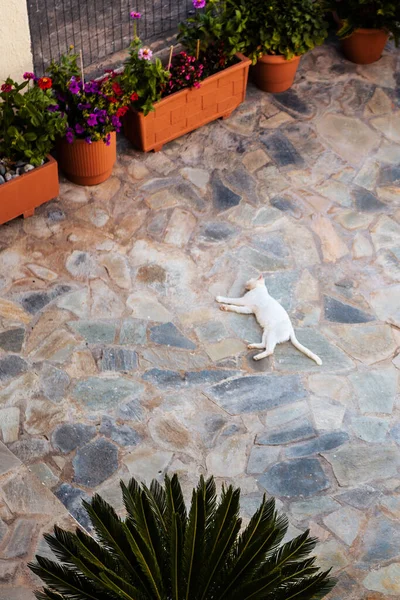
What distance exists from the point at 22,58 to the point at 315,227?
2.50 m

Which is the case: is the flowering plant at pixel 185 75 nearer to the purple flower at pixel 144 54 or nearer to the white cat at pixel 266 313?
the purple flower at pixel 144 54

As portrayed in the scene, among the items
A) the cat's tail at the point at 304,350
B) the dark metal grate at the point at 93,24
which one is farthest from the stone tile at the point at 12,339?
the dark metal grate at the point at 93,24

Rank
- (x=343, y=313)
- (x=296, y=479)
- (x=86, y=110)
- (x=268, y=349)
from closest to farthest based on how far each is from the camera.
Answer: (x=296, y=479) → (x=268, y=349) → (x=343, y=313) → (x=86, y=110)

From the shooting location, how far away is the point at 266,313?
637 centimetres

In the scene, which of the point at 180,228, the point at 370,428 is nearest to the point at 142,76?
the point at 180,228

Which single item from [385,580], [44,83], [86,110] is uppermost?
[44,83]

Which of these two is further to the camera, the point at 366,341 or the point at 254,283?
the point at 254,283

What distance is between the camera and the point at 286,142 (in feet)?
25.3

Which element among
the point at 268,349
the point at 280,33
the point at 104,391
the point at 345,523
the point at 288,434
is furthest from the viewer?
the point at 280,33

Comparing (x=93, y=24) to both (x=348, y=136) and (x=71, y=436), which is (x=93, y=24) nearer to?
(x=348, y=136)

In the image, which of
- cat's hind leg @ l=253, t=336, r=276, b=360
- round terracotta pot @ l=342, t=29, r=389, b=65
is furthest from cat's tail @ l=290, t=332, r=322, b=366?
round terracotta pot @ l=342, t=29, r=389, b=65

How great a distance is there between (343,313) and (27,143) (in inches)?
99.2

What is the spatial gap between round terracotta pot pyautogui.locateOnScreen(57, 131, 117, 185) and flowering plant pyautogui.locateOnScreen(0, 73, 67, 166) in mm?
270

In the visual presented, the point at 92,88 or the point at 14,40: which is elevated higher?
the point at 14,40
